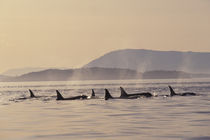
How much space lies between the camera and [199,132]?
23047mm

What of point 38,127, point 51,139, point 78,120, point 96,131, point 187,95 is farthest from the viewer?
point 187,95

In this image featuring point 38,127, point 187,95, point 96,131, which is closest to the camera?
point 96,131

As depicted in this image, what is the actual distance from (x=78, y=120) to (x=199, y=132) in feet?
28.9

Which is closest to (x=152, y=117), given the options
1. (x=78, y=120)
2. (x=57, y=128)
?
(x=78, y=120)

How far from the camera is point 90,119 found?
100.0 ft

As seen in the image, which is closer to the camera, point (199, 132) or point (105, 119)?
point (199, 132)

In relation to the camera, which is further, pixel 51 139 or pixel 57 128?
pixel 57 128

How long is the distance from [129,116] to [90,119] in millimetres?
2476

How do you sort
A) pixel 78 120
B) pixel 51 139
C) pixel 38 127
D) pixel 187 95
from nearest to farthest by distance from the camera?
1. pixel 51 139
2. pixel 38 127
3. pixel 78 120
4. pixel 187 95

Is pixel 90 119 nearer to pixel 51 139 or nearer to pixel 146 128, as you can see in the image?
pixel 146 128

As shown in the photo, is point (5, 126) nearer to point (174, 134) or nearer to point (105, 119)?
point (105, 119)

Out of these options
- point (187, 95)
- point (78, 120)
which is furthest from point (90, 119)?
point (187, 95)

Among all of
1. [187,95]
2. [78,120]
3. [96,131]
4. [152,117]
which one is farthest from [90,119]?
[187,95]

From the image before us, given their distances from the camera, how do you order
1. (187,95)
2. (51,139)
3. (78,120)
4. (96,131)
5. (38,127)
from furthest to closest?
(187,95), (78,120), (38,127), (96,131), (51,139)
